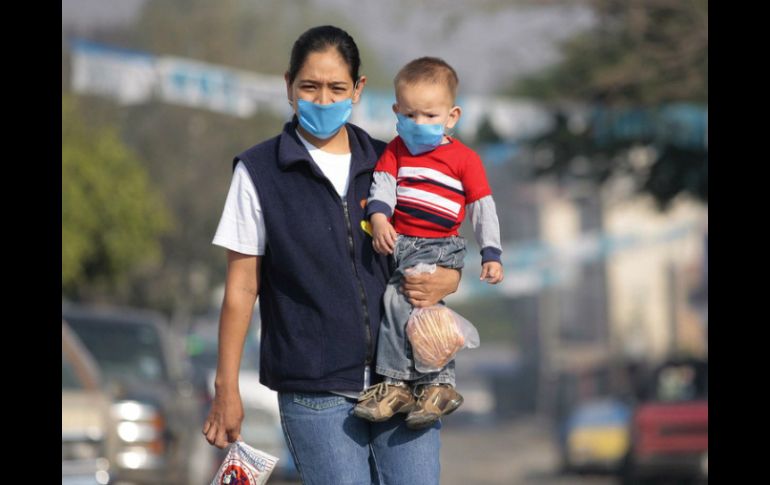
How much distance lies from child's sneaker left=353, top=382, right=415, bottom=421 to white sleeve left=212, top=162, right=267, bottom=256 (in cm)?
50

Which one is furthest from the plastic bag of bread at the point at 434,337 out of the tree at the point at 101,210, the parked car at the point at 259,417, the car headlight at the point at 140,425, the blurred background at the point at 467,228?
the tree at the point at 101,210

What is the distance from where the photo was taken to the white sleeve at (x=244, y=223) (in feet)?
12.4

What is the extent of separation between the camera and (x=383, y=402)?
12.0 ft

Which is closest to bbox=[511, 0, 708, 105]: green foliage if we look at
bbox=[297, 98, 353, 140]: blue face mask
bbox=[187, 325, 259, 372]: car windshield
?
bbox=[187, 325, 259, 372]: car windshield

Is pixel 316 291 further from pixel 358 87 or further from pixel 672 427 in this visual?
pixel 672 427

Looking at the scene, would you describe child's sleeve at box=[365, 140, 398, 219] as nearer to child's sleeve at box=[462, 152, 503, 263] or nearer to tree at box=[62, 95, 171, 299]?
child's sleeve at box=[462, 152, 503, 263]

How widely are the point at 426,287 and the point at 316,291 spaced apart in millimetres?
302

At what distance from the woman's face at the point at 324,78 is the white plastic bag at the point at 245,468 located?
1.00 meters

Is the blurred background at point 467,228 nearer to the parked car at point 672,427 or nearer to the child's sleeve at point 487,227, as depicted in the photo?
the parked car at point 672,427

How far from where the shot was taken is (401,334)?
3732mm

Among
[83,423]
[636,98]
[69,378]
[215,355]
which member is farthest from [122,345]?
[215,355]

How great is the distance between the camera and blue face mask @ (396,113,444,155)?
3.72 m
